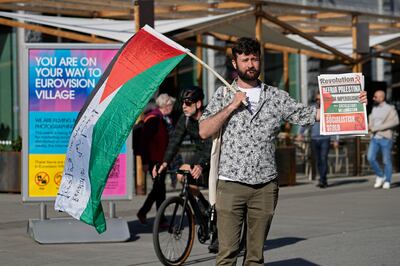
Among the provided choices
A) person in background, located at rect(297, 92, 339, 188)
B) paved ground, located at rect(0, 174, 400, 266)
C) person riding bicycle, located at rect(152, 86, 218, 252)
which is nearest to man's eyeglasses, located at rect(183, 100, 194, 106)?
person riding bicycle, located at rect(152, 86, 218, 252)

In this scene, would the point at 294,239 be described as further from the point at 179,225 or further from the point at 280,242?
the point at 179,225

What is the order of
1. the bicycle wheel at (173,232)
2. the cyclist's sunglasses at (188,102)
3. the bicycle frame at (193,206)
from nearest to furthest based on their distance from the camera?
the bicycle wheel at (173,232)
the bicycle frame at (193,206)
the cyclist's sunglasses at (188,102)

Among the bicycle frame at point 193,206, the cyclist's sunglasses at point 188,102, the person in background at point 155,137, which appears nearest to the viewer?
the bicycle frame at point 193,206

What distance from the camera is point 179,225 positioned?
10109mm

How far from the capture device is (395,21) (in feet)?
A: 88.3

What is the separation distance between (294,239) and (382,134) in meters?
8.25

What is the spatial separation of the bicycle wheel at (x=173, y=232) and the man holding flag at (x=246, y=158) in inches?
101

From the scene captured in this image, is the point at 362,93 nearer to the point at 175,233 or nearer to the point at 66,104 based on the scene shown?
the point at 175,233

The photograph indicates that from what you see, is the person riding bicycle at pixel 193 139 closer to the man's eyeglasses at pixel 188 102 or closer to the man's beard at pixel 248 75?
the man's eyeglasses at pixel 188 102

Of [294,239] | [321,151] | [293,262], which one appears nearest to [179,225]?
[293,262]

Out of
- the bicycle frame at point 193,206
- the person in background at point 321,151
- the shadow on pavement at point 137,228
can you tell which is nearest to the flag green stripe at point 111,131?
the bicycle frame at point 193,206

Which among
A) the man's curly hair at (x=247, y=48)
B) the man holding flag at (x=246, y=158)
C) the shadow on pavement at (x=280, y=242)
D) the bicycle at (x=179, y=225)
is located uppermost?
Result: the man's curly hair at (x=247, y=48)

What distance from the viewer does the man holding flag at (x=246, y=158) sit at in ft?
23.6

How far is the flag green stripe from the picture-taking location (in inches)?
330
